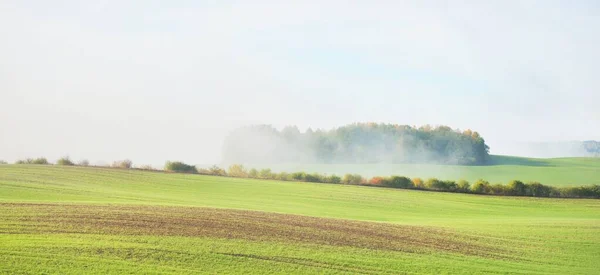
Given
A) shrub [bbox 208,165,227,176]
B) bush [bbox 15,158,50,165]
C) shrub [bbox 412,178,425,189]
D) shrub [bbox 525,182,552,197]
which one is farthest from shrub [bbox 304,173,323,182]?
bush [bbox 15,158,50,165]

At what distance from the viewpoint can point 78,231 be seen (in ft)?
67.5

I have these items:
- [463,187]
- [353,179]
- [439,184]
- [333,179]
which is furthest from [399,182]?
[333,179]

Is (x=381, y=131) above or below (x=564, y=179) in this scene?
above

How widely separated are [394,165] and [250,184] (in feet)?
124

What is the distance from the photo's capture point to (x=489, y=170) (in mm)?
77688

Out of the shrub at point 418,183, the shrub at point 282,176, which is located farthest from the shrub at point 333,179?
the shrub at point 418,183

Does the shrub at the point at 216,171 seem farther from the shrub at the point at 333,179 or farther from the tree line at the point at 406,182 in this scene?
the shrub at the point at 333,179

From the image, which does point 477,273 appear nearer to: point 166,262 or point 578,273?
point 578,273

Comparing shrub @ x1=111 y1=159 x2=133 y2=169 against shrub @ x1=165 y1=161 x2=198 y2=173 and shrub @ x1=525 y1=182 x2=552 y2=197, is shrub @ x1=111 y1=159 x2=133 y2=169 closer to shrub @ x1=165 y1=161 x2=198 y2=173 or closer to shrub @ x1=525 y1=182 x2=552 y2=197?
shrub @ x1=165 y1=161 x2=198 y2=173

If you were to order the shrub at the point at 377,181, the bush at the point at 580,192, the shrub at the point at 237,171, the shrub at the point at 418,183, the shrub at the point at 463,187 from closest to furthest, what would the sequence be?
the bush at the point at 580,192 < the shrub at the point at 463,187 < the shrub at the point at 418,183 < the shrub at the point at 377,181 < the shrub at the point at 237,171

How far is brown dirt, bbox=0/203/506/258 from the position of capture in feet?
70.3

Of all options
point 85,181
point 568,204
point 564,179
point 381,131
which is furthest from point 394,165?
point 85,181

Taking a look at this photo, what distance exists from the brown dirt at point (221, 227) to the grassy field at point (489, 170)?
Answer: 139 feet

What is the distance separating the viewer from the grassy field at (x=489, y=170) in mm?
67875
